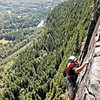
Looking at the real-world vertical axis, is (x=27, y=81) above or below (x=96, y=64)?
below

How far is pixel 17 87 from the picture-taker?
168 meters

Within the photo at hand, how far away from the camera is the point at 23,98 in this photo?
499 ft

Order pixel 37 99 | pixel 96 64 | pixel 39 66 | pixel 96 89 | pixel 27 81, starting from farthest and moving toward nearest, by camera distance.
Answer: pixel 39 66 → pixel 27 81 → pixel 37 99 → pixel 96 64 → pixel 96 89

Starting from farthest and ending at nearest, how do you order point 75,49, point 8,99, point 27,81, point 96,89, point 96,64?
1. point 27,81
2. point 8,99
3. point 75,49
4. point 96,64
5. point 96,89

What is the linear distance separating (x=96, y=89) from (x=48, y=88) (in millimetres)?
129703

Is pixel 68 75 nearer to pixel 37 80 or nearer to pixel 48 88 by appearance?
pixel 48 88

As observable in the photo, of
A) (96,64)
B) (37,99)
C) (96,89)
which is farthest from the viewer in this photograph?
(37,99)

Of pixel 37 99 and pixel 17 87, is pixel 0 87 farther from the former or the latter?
pixel 37 99

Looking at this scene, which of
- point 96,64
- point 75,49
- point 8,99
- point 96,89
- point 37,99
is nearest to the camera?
point 96,89

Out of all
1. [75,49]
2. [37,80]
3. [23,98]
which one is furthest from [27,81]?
[75,49]

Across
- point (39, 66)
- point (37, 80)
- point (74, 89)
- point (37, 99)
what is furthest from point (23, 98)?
point (74, 89)

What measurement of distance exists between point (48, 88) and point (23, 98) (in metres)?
15.4

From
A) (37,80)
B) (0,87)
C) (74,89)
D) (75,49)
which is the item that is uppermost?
(74,89)

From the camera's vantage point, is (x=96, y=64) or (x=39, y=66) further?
(x=39, y=66)
